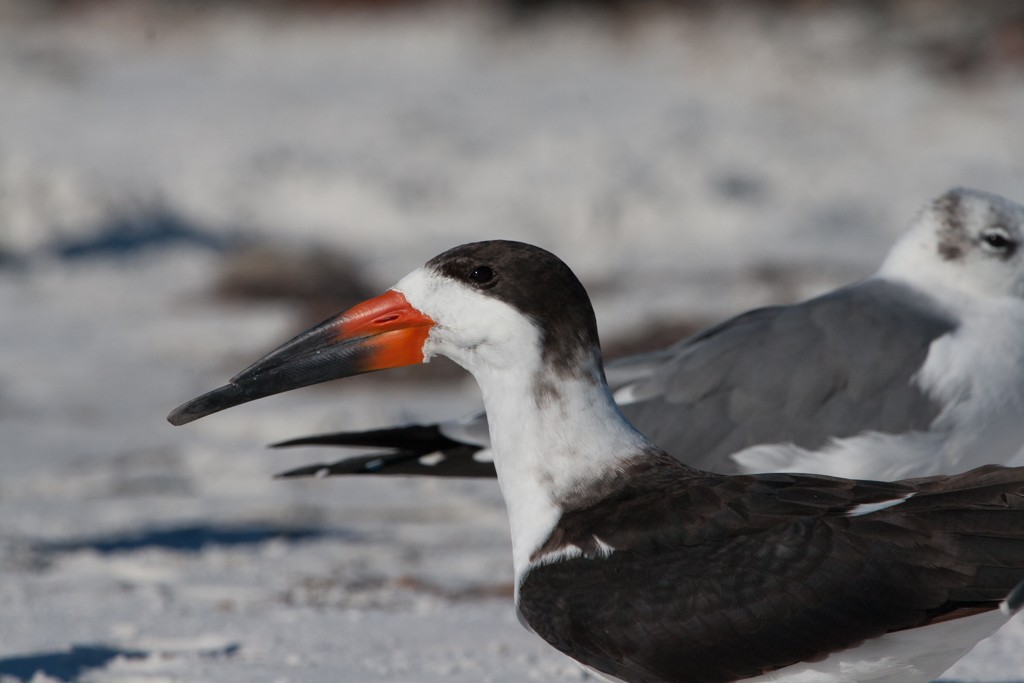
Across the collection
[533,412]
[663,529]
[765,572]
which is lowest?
[765,572]

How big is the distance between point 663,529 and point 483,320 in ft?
2.27

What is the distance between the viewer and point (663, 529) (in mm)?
3494

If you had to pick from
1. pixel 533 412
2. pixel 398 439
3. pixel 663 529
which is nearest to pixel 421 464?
pixel 398 439

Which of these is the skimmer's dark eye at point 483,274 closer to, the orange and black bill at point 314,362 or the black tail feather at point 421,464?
the orange and black bill at point 314,362

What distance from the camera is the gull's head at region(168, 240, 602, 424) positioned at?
3754mm

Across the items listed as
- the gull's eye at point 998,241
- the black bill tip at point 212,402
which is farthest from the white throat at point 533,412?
the gull's eye at point 998,241

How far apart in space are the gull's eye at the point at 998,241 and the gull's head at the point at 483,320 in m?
2.24

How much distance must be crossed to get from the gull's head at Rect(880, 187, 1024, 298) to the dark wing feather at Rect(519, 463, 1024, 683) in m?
2.03

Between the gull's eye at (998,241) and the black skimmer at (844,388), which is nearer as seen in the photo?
the black skimmer at (844,388)

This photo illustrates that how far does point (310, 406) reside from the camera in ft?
29.4

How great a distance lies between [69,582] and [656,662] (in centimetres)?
301

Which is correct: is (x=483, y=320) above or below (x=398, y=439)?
above

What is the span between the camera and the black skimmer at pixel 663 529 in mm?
3309

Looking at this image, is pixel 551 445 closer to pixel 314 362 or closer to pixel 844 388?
pixel 314 362
